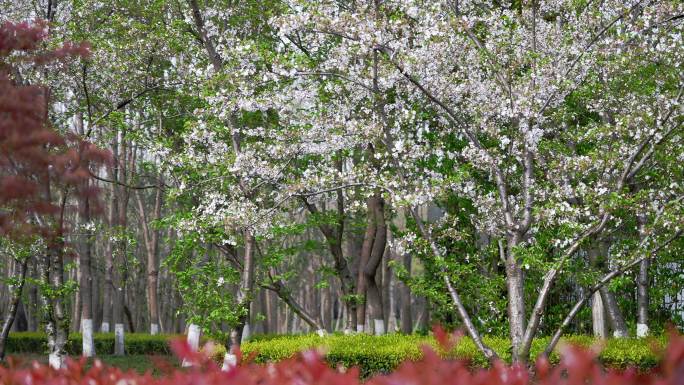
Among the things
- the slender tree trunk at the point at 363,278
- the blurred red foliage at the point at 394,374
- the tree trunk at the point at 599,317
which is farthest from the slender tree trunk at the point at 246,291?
the blurred red foliage at the point at 394,374

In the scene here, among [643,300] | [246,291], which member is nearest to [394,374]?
[246,291]

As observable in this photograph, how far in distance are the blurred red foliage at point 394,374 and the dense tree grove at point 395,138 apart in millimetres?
2182

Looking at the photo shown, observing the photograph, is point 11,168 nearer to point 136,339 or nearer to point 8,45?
point 8,45

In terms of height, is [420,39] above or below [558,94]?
above

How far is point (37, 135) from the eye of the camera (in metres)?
5.35

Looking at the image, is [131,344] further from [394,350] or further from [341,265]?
[394,350]

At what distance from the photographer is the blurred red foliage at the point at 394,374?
2229 mm

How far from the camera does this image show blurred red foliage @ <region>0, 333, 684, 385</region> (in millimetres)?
2229

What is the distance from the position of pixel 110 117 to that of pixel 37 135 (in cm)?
1015

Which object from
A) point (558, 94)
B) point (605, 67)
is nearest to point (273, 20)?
point (558, 94)

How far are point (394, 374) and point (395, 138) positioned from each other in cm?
→ 912

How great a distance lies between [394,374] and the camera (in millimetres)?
2533

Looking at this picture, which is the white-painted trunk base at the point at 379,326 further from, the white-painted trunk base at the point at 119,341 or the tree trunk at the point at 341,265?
the white-painted trunk base at the point at 119,341

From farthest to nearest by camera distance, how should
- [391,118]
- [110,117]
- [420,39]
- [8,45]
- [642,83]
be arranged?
[110,117] < [642,83] < [391,118] < [420,39] < [8,45]
